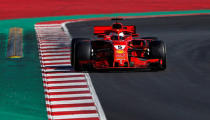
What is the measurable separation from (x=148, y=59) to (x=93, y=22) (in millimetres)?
18816

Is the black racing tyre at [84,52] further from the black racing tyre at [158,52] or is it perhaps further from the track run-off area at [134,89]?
the black racing tyre at [158,52]

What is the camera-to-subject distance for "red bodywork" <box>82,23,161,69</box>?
21.1 m

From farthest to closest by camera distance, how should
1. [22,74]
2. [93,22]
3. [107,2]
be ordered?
[107,2], [93,22], [22,74]

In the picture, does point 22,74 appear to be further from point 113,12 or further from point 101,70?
point 113,12

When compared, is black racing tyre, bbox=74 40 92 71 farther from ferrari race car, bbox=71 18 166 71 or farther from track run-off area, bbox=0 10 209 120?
track run-off area, bbox=0 10 209 120

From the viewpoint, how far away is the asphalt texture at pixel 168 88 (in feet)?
53.7

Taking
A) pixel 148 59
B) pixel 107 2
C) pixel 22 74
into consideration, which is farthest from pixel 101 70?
pixel 107 2

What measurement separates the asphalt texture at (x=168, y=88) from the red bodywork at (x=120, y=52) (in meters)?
0.55

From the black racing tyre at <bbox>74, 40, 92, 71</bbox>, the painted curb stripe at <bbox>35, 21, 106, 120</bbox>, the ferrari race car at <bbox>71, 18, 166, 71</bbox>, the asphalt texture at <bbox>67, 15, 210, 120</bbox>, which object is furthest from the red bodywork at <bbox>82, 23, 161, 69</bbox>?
the painted curb stripe at <bbox>35, 21, 106, 120</bbox>

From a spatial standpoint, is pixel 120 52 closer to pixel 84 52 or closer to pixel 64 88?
pixel 84 52

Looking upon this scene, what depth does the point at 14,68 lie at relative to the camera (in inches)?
935

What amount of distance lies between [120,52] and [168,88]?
2833mm

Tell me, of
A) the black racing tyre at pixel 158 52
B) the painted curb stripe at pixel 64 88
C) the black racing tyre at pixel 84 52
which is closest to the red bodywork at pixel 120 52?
the black racing tyre at pixel 158 52

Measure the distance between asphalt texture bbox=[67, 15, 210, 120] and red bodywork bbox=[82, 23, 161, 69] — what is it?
0.55 m
